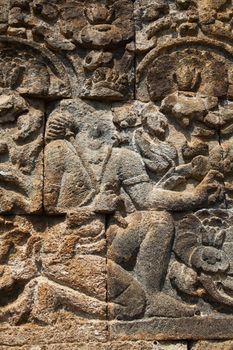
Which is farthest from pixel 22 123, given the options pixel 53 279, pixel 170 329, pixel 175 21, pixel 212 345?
pixel 212 345

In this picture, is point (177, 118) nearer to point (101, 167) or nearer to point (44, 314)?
point (101, 167)

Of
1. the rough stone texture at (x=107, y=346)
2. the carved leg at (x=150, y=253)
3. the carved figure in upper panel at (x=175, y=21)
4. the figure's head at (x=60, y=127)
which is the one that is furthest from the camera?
the carved figure in upper panel at (x=175, y=21)

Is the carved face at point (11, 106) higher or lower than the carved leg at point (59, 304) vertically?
higher

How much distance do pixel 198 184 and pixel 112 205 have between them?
72cm

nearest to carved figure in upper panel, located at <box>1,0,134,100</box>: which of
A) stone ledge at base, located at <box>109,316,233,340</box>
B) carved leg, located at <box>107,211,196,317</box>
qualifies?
carved leg, located at <box>107,211,196,317</box>

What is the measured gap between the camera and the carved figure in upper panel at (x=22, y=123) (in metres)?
4.40

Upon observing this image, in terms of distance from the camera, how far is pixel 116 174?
448 cm

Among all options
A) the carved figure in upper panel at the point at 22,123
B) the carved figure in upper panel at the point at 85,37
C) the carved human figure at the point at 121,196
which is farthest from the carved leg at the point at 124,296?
the carved figure in upper panel at the point at 85,37

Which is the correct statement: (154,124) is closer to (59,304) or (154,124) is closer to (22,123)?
(22,123)

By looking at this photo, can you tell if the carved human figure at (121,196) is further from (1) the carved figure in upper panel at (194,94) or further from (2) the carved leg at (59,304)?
(1) the carved figure in upper panel at (194,94)

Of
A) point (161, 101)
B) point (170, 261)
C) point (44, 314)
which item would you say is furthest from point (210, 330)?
point (161, 101)

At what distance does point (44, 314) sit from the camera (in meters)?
4.22

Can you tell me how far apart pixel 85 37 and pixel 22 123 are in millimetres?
862

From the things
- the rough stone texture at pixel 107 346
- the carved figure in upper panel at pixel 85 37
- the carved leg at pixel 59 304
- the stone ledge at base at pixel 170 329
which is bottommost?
the rough stone texture at pixel 107 346
